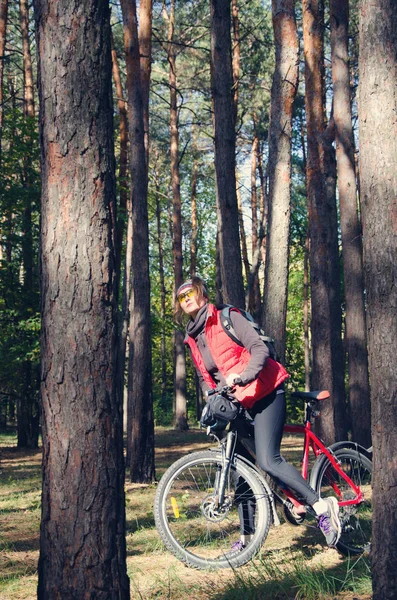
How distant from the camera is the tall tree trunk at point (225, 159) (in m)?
9.57

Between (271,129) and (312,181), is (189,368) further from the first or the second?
(271,129)

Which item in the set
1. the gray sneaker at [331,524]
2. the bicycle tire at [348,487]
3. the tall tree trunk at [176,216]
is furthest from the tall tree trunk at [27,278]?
the gray sneaker at [331,524]

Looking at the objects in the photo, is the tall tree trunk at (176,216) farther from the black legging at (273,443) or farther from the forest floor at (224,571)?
the black legging at (273,443)

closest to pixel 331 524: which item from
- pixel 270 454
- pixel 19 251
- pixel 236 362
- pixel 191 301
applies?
pixel 270 454

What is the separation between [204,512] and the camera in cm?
546

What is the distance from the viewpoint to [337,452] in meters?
6.33

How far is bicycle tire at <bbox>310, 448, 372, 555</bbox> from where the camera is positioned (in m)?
5.85

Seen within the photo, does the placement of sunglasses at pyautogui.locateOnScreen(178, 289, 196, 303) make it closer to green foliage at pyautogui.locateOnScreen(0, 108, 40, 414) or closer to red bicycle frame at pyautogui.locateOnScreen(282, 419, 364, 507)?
red bicycle frame at pyautogui.locateOnScreen(282, 419, 364, 507)

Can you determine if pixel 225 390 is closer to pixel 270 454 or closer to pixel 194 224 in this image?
pixel 270 454

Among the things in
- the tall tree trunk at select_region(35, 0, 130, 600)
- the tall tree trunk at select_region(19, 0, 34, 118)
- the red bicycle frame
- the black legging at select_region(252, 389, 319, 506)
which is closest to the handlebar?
the black legging at select_region(252, 389, 319, 506)

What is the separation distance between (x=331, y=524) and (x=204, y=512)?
0.95 meters

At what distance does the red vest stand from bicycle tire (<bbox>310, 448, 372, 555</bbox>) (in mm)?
1063

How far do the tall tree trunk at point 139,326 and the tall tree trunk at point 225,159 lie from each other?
7.77 ft

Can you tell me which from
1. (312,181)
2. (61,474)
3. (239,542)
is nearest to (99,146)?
(61,474)
